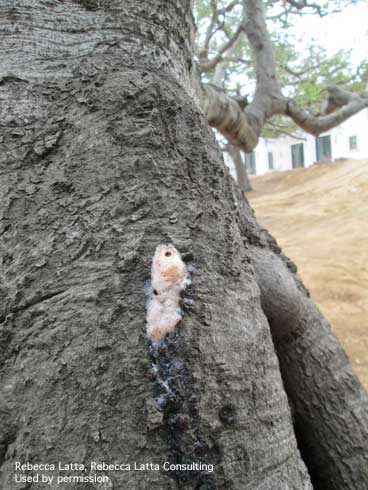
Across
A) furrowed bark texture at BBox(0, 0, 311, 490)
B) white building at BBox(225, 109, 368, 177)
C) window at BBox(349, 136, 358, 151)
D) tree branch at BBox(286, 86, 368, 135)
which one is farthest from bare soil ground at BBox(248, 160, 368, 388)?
window at BBox(349, 136, 358, 151)

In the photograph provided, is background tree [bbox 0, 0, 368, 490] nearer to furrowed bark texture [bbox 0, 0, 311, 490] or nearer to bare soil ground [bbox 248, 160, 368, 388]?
furrowed bark texture [bbox 0, 0, 311, 490]

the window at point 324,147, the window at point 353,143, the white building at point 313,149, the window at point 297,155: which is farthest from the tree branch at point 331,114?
the window at point 297,155

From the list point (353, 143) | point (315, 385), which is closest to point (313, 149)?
point (353, 143)

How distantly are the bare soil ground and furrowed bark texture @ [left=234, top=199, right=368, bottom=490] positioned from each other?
129 cm

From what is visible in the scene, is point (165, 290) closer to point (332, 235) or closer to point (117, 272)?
point (117, 272)

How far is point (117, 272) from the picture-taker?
63 cm

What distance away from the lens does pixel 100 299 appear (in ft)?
2.04

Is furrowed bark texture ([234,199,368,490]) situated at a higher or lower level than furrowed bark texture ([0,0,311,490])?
lower

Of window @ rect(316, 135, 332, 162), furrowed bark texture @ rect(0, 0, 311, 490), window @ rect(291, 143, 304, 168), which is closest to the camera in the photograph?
furrowed bark texture @ rect(0, 0, 311, 490)

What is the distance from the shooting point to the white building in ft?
54.5

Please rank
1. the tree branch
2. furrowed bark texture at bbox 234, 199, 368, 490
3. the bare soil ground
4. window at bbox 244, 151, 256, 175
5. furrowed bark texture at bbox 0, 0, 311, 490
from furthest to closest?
window at bbox 244, 151, 256, 175 < the tree branch < the bare soil ground < furrowed bark texture at bbox 234, 199, 368, 490 < furrowed bark texture at bbox 0, 0, 311, 490

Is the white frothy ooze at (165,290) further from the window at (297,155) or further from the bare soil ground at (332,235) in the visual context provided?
the window at (297,155)

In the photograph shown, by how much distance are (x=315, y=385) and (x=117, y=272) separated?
67 cm

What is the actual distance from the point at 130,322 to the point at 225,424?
186 millimetres
